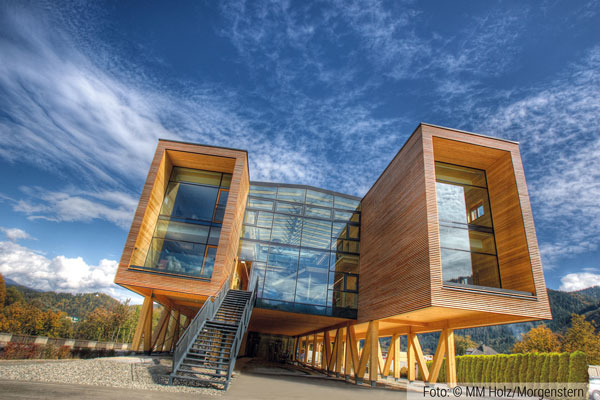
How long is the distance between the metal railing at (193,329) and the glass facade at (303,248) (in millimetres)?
4147

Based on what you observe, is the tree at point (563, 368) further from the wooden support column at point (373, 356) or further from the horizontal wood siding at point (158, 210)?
the horizontal wood siding at point (158, 210)

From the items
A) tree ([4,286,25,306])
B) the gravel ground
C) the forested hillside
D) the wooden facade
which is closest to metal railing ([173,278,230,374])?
the gravel ground

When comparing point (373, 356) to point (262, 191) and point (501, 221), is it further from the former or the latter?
point (262, 191)

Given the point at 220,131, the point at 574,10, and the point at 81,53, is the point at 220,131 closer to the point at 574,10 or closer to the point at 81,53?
the point at 81,53

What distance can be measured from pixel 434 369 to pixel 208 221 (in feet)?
41.0

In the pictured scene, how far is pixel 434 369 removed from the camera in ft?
43.9

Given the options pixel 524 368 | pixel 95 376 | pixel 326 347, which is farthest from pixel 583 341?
pixel 95 376

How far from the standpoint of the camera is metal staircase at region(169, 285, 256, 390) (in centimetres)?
793

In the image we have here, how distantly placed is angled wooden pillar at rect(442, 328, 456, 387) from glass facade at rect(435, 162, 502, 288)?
289cm

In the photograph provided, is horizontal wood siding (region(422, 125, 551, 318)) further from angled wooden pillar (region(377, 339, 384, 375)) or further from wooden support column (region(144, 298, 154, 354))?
wooden support column (region(144, 298, 154, 354))

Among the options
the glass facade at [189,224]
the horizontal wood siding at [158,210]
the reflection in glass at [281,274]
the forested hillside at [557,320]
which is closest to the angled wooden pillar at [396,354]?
the reflection in glass at [281,274]

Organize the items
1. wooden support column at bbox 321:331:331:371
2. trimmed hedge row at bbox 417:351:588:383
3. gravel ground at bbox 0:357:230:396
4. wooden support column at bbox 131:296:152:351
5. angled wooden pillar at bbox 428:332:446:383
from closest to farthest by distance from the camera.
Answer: gravel ground at bbox 0:357:230:396
angled wooden pillar at bbox 428:332:446:383
wooden support column at bbox 131:296:152:351
trimmed hedge row at bbox 417:351:588:383
wooden support column at bbox 321:331:331:371

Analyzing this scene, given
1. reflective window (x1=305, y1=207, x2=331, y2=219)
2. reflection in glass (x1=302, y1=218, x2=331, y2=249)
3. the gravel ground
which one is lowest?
the gravel ground

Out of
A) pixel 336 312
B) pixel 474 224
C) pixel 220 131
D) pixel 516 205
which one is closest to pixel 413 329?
pixel 336 312
